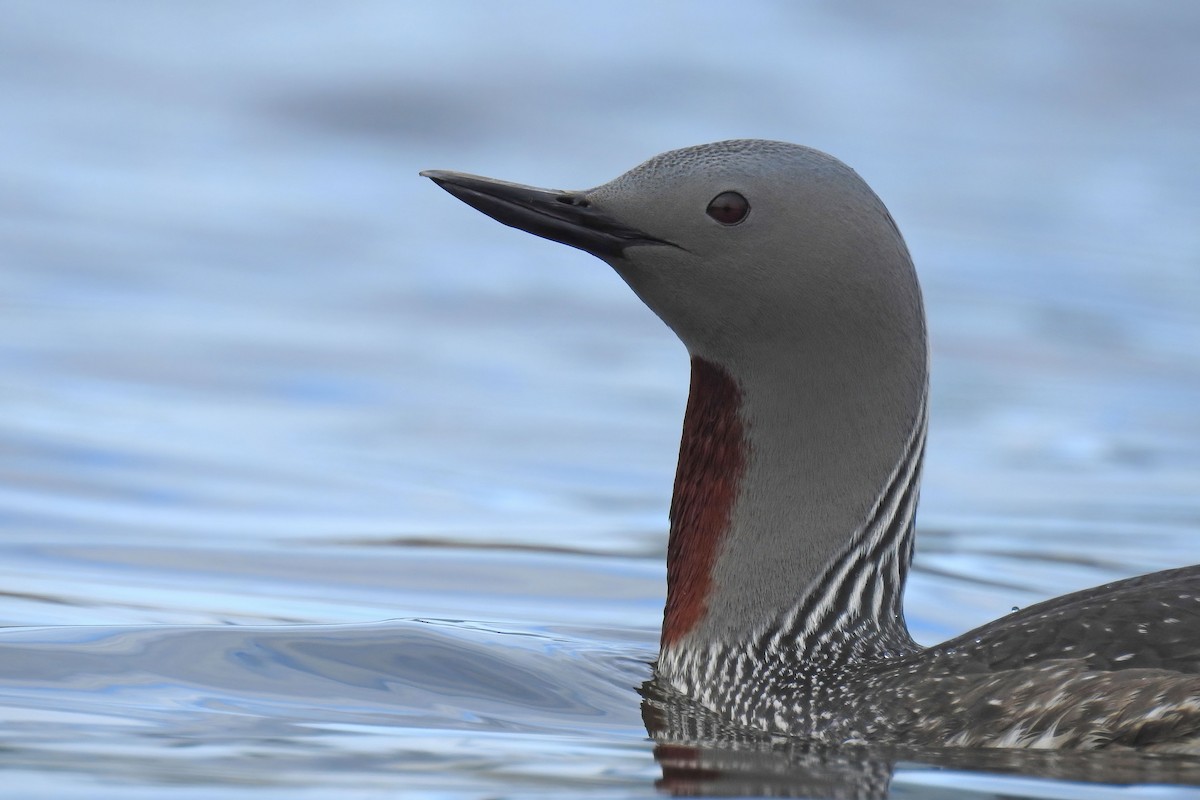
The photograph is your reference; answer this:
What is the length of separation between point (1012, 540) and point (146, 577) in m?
3.34

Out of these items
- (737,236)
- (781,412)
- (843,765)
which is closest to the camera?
(843,765)

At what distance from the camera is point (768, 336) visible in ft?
17.4

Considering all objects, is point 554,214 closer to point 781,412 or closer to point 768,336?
point 768,336

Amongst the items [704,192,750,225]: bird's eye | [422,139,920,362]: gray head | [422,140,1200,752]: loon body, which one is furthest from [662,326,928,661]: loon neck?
[704,192,750,225]: bird's eye

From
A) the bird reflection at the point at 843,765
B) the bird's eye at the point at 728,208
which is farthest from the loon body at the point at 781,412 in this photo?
the bird reflection at the point at 843,765

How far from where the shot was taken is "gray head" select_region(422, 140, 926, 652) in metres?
5.20

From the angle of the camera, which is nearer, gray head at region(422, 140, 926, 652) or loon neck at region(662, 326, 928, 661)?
gray head at region(422, 140, 926, 652)

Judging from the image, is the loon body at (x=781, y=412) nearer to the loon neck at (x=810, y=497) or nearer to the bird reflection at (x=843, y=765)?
the loon neck at (x=810, y=497)

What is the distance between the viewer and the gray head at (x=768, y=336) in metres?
5.20

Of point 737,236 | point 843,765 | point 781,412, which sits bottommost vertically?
point 843,765

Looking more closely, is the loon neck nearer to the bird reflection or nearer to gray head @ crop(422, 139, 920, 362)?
gray head @ crop(422, 139, 920, 362)

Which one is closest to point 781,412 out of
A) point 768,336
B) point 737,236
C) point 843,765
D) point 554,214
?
point 768,336

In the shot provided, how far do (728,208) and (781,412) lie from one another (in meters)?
0.49

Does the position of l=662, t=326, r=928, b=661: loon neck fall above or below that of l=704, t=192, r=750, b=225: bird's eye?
below
